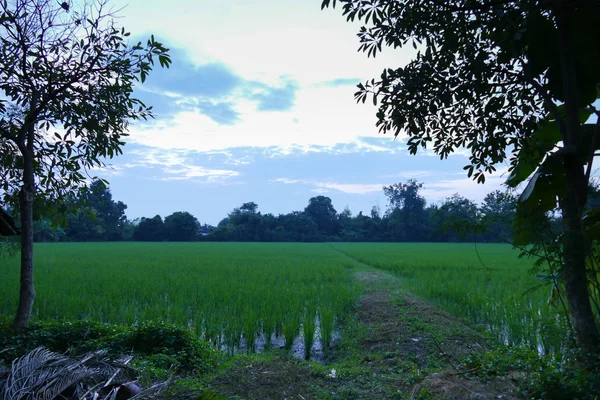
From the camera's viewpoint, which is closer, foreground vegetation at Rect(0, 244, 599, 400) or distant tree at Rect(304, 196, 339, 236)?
foreground vegetation at Rect(0, 244, 599, 400)

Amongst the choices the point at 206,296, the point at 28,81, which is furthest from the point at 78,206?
the point at 206,296

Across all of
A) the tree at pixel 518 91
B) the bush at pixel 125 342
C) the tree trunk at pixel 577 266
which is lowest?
the bush at pixel 125 342

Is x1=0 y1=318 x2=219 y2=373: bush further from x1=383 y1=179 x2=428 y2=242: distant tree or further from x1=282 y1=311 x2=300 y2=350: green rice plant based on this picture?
x1=383 y1=179 x2=428 y2=242: distant tree

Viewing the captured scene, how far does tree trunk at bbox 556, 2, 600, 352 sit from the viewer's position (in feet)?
8.85

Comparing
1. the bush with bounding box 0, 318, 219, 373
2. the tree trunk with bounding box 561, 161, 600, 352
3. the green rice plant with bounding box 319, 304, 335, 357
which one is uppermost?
the tree trunk with bounding box 561, 161, 600, 352

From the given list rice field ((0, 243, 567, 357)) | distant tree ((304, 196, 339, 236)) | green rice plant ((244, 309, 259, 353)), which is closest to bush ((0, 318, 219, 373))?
green rice plant ((244, 309, 259, 353))

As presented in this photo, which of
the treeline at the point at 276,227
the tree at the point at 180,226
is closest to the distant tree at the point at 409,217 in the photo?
the treeline at the point at 276,227

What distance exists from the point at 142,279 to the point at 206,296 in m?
4.26

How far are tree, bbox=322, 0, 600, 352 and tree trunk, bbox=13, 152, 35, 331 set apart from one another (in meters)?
4.67

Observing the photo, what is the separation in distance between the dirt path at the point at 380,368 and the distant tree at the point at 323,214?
57687mm

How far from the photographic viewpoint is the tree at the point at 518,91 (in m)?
2.71

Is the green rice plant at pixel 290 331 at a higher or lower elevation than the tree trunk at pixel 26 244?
lower

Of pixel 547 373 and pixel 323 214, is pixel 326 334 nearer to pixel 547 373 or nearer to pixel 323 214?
pixel 547 373

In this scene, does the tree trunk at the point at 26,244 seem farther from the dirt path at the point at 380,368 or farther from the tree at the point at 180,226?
the tree at the point at 180,226
